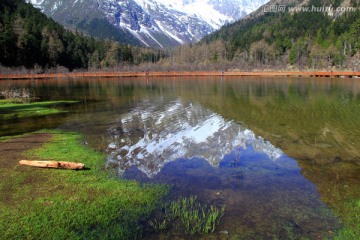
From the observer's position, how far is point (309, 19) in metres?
192

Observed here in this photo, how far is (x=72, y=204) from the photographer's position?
9.63 metres

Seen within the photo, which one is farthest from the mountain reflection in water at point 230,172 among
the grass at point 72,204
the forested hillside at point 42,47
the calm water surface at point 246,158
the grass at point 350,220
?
the forested hillside at point 42,47

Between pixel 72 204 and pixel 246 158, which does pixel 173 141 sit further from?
pixel 72 204

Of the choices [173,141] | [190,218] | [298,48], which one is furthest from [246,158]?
[298,48]

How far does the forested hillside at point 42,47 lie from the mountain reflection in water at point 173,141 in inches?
4466

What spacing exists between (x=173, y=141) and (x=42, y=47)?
5211 inches

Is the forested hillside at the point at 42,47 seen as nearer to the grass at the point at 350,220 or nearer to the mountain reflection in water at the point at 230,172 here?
the mountain reflection in water at the point at 230,172

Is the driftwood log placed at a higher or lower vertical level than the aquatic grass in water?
higher

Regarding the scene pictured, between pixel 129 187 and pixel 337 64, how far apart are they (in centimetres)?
14498

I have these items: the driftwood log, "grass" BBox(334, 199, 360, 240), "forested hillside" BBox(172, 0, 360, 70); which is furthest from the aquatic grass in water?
"forested hillside" BBox(172, 0, 360, 70)

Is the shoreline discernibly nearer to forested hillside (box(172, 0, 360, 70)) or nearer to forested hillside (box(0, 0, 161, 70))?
forested hillside (box(0, 0, 161, 70))

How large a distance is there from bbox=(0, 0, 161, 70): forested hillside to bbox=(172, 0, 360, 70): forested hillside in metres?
43.7

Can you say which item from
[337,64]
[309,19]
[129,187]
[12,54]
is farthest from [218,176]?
[309,19]

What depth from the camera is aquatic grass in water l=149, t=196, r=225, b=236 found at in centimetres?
853
